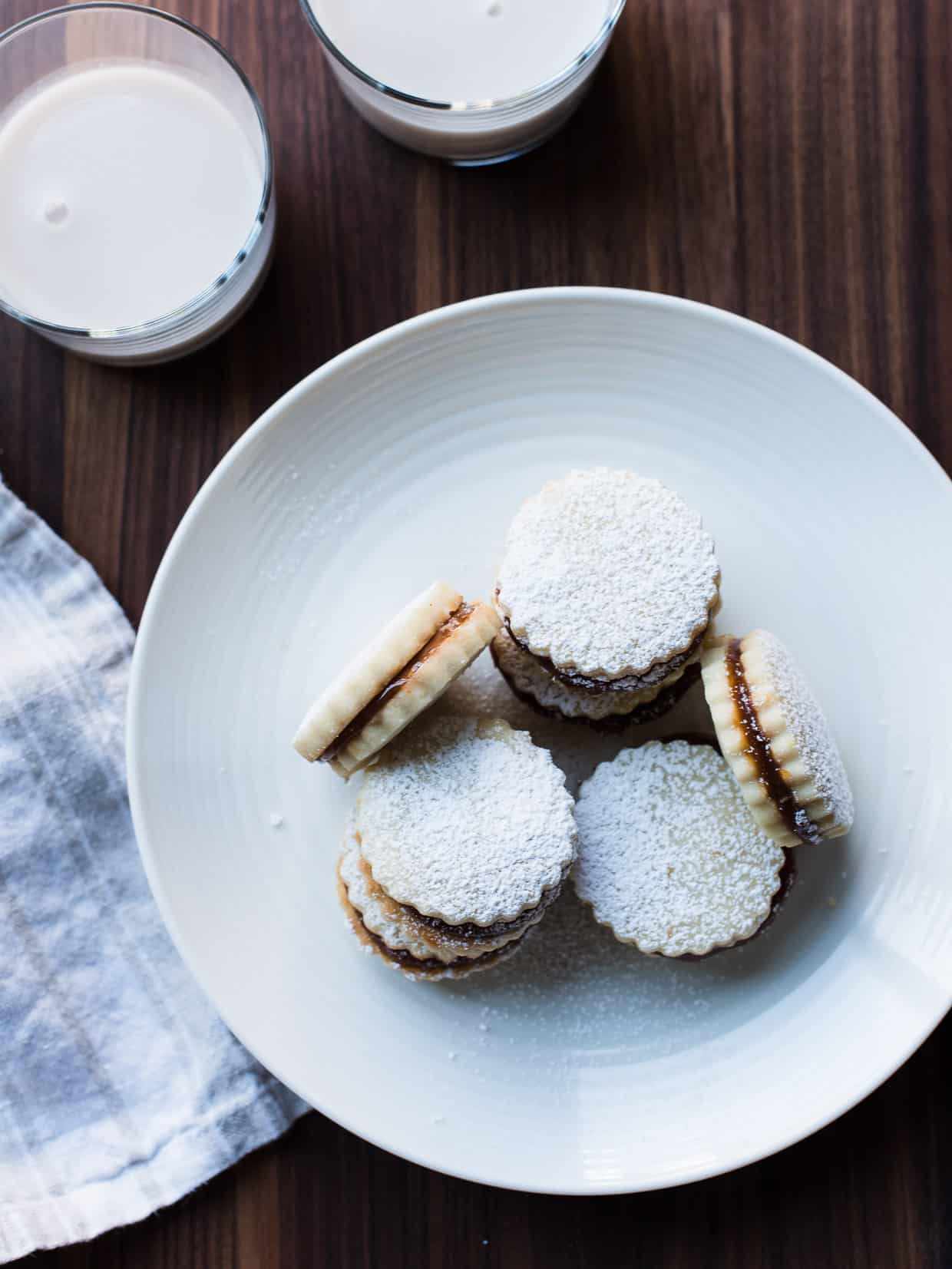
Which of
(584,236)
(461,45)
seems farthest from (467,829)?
(461,45)

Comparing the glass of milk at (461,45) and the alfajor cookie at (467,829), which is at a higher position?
the glass of milk at (461,45)

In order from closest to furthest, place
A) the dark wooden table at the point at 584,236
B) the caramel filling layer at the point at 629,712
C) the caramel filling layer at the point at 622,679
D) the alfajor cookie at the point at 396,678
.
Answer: the alfajor cookie at the point at 396,678 → the caramel filling layer at the point at 622,679 → the caramel filling layer at the point at 629,712 → the dark wooden table at the point at 584,236

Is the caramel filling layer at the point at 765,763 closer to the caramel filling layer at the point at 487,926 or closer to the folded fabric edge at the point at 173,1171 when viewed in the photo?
the caramel filling layer at the point at 487,926

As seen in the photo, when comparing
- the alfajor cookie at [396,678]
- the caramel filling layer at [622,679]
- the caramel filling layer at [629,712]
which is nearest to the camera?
the alfajor cookie at [396,678]

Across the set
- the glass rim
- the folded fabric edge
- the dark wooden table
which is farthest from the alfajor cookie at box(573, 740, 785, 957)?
the glass rim

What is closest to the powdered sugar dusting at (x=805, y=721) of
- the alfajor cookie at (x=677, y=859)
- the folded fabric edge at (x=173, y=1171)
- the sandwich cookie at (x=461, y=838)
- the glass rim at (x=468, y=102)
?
the alfajor cookie at (x=677, y=859)

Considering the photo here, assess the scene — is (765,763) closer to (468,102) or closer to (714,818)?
(714,818)
